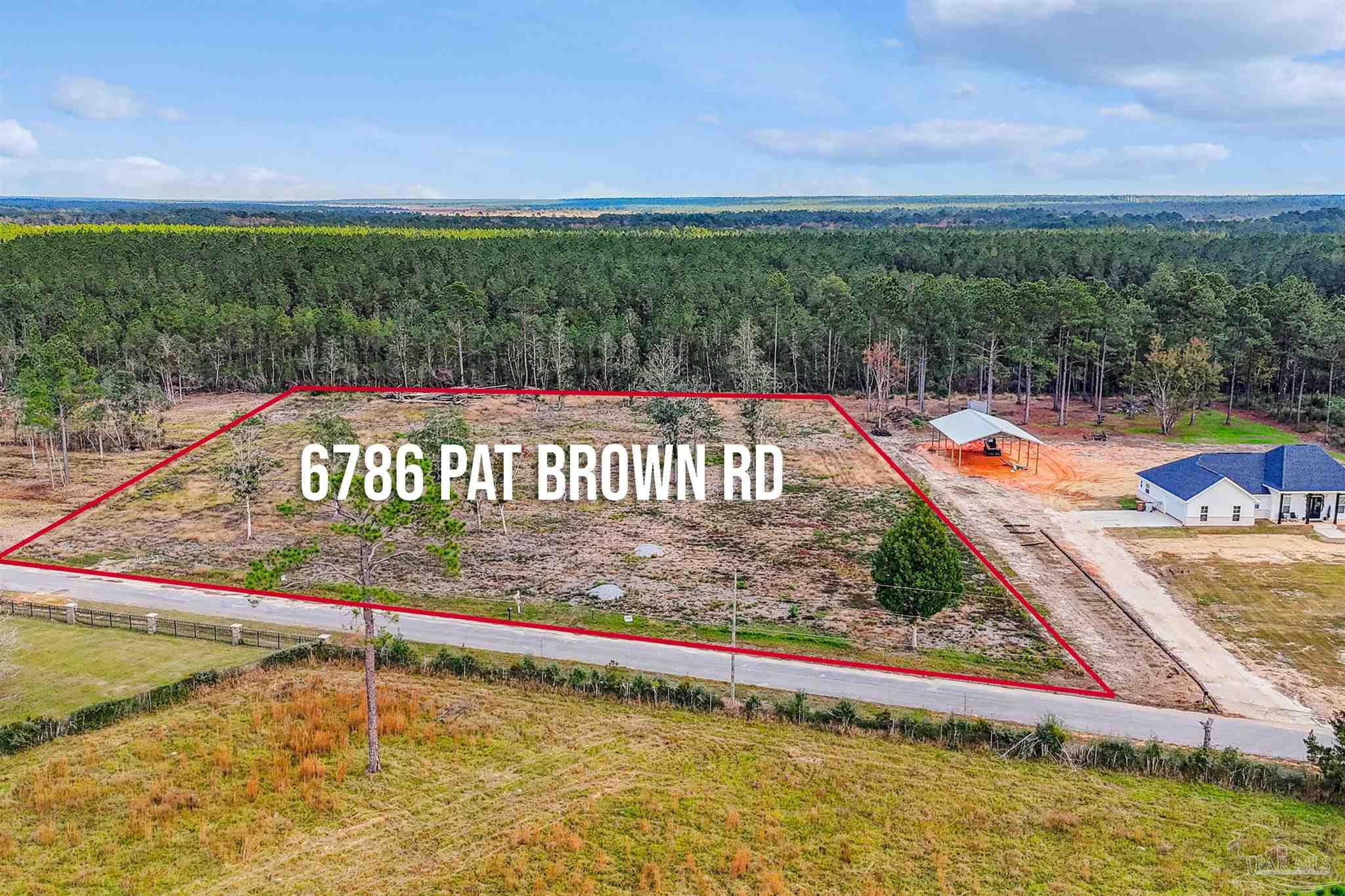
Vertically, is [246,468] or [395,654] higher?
[246,468]

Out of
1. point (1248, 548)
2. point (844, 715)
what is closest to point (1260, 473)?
point (1248, 548)

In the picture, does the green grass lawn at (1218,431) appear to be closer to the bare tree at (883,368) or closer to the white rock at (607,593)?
the bare tree at (883,368)

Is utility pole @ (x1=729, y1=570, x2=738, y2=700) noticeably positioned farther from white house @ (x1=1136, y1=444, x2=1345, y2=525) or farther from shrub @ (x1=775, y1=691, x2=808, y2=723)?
white house @ (x1=1136, y1=444, x2=1345, y2=525)

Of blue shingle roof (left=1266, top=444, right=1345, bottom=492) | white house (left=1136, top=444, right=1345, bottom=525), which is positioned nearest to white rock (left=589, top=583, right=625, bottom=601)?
white house (left=1136, top=444, right=1345, bottom=525)

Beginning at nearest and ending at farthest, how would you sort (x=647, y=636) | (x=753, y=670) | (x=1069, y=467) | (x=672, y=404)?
(x=753, y=670) < (x=647, y=636) < (x=1069, y=467) < (x=672, y=404)

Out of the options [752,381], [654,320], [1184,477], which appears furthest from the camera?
[654,320]

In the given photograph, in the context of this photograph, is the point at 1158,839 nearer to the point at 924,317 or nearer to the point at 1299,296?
the point at 924,317

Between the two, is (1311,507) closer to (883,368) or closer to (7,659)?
(883,368)
